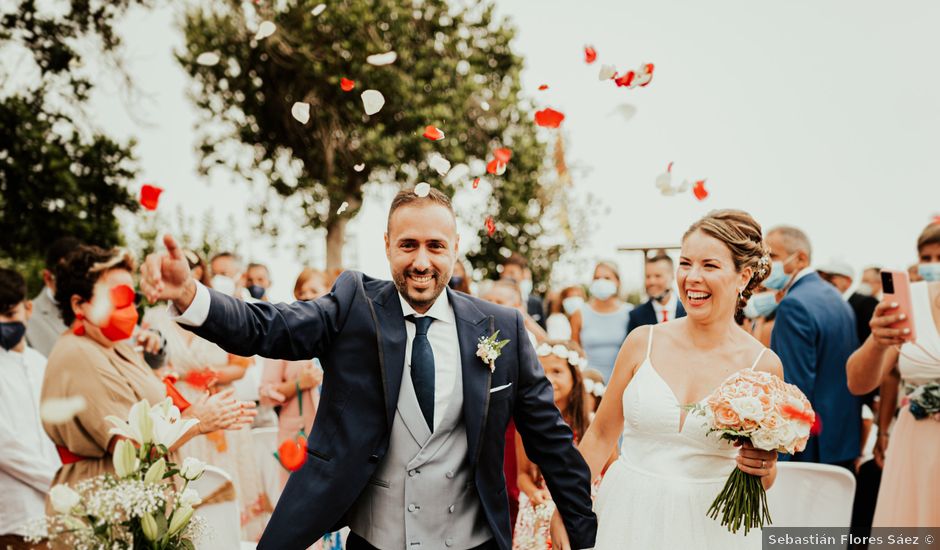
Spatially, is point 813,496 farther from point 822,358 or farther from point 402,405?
point 402,405

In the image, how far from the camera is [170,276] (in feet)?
7.44

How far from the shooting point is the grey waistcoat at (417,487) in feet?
8.68

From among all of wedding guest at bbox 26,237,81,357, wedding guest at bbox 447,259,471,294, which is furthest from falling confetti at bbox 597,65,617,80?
wedding guest at bbox 26,237,81,357

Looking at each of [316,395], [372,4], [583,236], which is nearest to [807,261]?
[316,395]

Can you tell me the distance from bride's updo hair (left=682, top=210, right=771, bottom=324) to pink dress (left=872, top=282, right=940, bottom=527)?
1.14 meters

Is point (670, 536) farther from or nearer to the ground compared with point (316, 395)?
nearer to the ground

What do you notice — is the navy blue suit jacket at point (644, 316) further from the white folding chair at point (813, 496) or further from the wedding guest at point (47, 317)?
the wedding guest at point (47, 317)

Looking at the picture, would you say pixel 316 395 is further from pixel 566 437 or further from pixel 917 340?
pixel 917 340

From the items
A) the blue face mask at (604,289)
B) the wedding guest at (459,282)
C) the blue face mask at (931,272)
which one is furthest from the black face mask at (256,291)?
the blue face mask at (931,272)

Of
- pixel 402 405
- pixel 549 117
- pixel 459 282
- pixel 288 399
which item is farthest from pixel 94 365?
pixel 459 282

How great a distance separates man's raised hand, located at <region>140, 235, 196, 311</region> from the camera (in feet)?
7.25

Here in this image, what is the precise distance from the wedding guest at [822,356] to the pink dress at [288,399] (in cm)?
319

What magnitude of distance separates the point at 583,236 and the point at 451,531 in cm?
1954

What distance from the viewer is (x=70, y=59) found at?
8.98 meters
